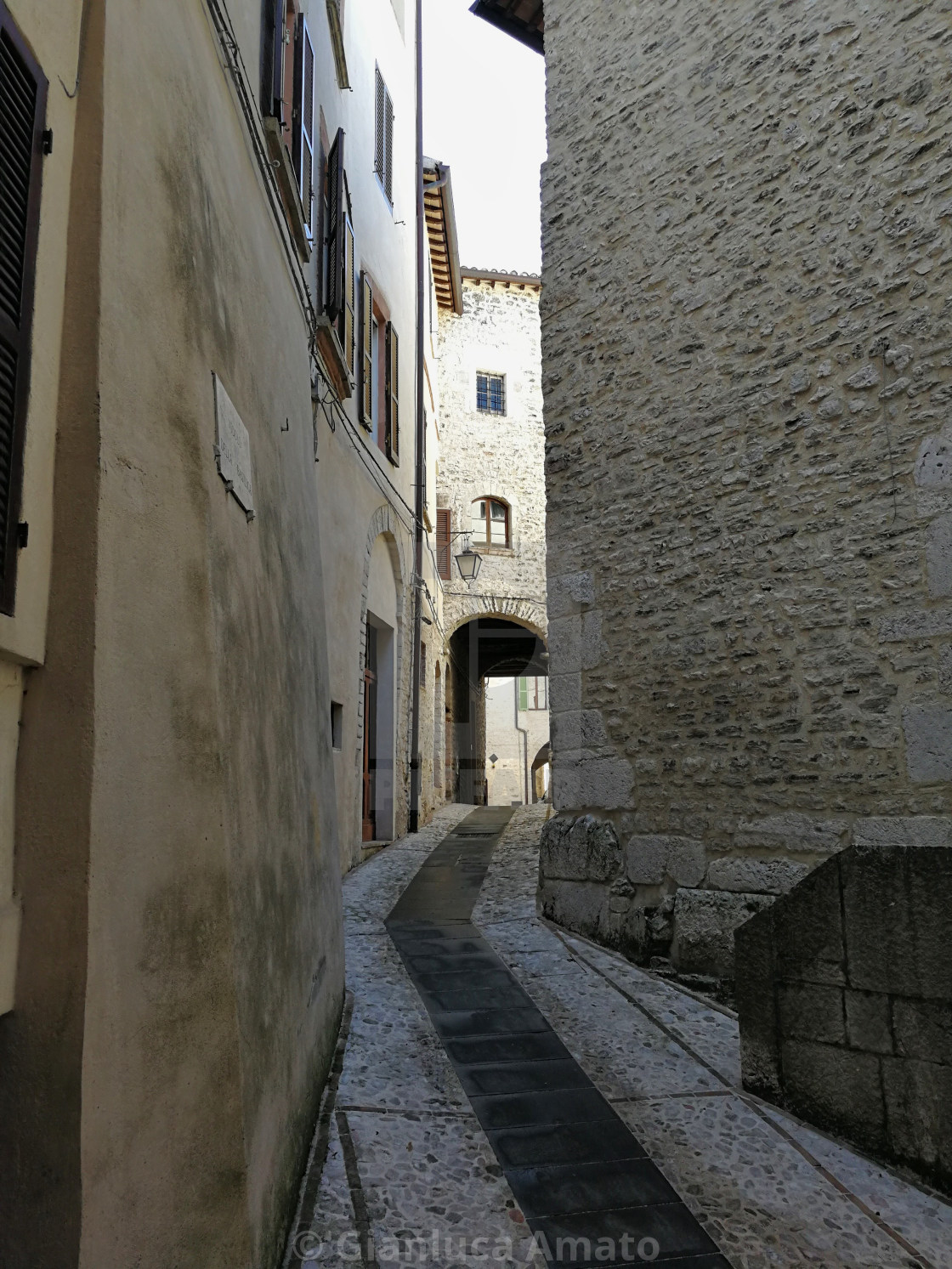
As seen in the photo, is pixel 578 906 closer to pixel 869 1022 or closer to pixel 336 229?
pixel 869 1022

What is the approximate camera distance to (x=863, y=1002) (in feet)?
9.62

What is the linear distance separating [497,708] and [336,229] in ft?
76.7

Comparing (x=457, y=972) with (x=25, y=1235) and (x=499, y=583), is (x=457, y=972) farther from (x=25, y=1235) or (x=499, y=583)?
(x=499, y=583)

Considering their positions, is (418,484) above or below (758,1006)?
above

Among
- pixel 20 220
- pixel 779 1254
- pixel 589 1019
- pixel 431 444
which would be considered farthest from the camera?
pixel 431 444

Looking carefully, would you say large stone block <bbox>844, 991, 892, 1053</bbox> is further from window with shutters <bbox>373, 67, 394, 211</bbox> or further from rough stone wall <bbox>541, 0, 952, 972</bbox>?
window with shutters <bbox>373, 67, 394, 211</bbox>

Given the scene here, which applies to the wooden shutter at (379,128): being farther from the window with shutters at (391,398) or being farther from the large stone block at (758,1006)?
the large stone block at (758,1006)

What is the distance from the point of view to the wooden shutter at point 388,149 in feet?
32.7

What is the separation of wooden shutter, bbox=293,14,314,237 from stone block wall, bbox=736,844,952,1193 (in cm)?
431

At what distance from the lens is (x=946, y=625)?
4059mm

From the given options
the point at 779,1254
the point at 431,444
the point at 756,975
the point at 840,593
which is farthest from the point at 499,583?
the point at 779,1254

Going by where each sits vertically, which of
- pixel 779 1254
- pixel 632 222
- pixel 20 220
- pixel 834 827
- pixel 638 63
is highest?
pixel 638 63

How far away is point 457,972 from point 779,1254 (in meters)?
2.32

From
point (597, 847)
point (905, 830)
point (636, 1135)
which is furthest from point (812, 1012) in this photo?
point (597, 847)
